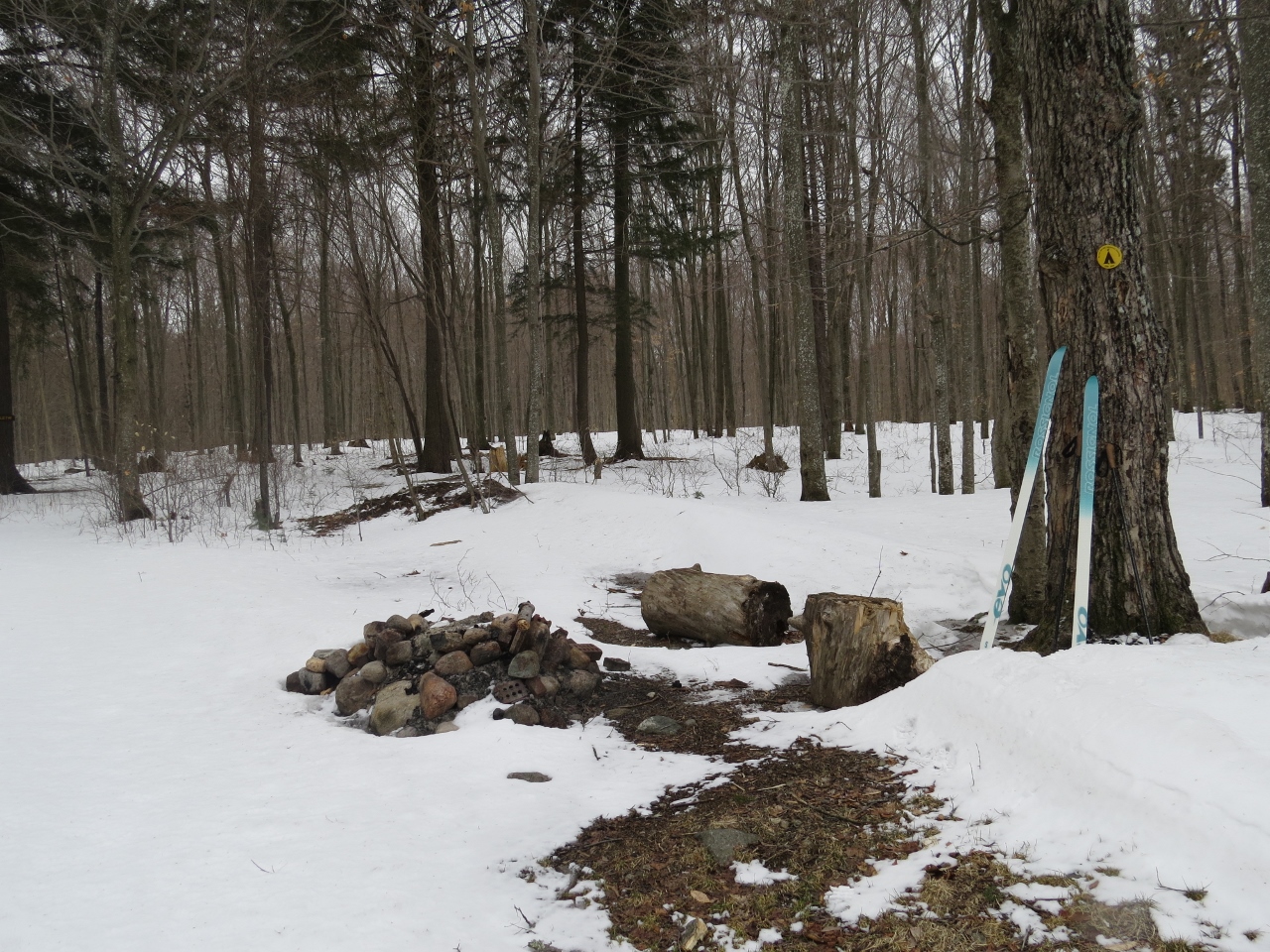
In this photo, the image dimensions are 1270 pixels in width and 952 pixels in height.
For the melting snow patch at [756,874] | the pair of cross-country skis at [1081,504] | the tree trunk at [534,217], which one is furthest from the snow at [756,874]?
the tree trunk at [534,217]

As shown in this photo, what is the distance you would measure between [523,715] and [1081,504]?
11.3 ft

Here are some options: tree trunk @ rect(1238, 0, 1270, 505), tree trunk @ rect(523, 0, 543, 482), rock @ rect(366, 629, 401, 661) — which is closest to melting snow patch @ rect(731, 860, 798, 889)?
rock @ rect(366, 629, 401, 661)

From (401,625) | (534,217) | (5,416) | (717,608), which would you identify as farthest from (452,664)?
(5,416)

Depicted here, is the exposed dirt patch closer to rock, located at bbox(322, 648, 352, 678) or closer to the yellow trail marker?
rock, located at bbox(322, 648, 352, 678)

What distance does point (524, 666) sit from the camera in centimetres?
498

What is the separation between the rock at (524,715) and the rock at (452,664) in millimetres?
602

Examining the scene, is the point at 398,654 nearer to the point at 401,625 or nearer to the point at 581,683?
the point at 401,625

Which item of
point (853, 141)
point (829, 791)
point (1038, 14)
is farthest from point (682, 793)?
point (853, 141)

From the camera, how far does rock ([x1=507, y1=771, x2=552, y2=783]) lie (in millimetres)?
3777

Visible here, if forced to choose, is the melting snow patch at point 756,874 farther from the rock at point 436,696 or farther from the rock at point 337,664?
the rock at point 337,664

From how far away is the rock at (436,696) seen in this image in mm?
4637

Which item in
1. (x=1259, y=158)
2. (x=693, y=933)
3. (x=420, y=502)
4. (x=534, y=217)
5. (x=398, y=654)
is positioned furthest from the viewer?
(x=420, y=502)

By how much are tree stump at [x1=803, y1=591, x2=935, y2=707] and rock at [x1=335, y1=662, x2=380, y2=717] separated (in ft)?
9.84

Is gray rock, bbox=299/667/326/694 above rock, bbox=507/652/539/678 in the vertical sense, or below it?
below
